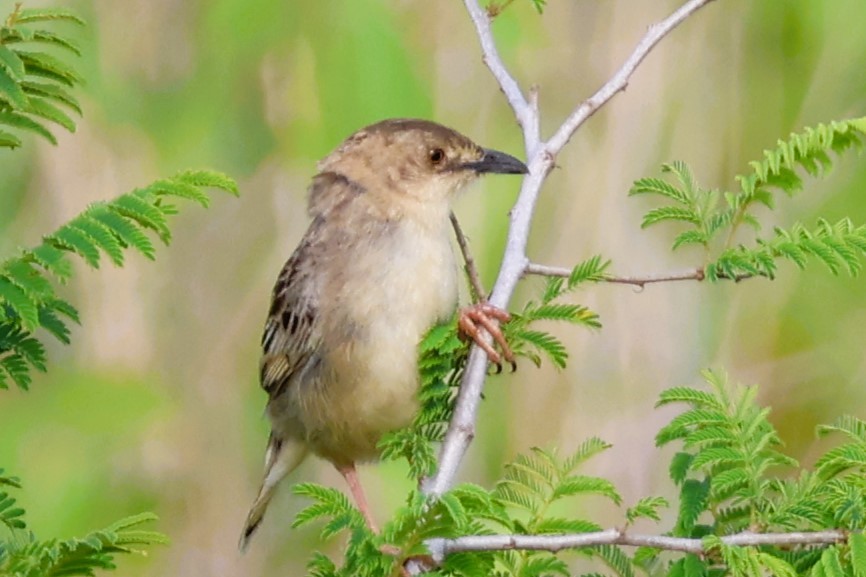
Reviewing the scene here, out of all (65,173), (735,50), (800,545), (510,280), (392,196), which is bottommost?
(800,545)

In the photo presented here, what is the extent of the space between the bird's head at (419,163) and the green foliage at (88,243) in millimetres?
1630

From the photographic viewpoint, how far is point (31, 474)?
17.0 feet

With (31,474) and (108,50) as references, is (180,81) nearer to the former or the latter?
(108,50)

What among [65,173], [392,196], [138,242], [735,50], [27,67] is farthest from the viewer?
[735,50]

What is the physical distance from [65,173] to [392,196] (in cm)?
190

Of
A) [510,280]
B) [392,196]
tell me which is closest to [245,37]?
[392,196]

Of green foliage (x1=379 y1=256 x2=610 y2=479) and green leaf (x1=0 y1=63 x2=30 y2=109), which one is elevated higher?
green leaf (x1=0 y1=63 x2=30 y2=109)

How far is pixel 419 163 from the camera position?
4.43 metres

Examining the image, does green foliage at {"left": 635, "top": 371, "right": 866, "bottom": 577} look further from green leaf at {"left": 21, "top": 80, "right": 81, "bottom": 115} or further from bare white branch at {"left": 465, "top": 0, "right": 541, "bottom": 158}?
green leaf at {"left": 21, "top": 80, "right": 81, "bottom": 115}

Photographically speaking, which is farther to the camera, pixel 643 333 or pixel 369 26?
pixel 643 333

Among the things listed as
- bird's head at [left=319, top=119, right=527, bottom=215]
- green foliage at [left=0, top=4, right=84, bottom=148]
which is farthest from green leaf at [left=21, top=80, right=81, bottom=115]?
bird's head at [left=319, top=119, right=527, bottom=215]

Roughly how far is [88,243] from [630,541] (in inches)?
49.2

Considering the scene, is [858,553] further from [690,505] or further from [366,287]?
[366,287]

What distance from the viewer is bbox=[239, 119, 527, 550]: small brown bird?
13.1 feet
